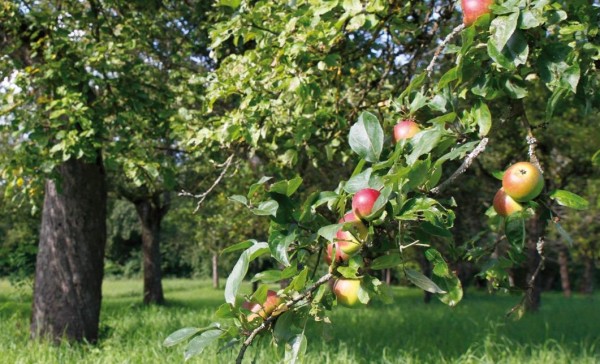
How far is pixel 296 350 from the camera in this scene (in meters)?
1.13

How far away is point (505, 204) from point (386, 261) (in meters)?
0.34

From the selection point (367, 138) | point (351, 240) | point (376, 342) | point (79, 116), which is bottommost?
point (376, 342)

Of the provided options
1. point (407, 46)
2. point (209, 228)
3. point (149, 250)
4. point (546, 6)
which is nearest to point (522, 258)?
point (546, 6)

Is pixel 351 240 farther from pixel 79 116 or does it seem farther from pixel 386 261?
pixel 79 116

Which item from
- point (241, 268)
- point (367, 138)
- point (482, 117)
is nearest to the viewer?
point (241, 268)

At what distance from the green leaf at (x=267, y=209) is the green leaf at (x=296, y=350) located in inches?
10.1

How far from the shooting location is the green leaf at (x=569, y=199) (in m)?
1.21

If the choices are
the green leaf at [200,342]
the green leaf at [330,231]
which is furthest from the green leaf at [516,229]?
the green leaf at [200,342]

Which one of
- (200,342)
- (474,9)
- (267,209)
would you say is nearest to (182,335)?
(200,342)

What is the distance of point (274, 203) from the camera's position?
112 cm

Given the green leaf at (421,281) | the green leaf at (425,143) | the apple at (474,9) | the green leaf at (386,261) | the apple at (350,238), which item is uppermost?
the apple at (474,9)

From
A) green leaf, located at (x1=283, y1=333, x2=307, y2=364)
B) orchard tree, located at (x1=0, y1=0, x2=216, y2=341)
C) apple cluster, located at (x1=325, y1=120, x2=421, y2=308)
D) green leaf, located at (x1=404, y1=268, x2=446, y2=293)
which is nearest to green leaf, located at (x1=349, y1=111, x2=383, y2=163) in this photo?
apple cluster, located at (x1=325, y1=120, x2=421, y2=308)

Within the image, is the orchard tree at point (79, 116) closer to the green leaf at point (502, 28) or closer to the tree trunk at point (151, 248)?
the green leaf at point (502, 28)

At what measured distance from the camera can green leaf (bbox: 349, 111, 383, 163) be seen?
4.02ft
